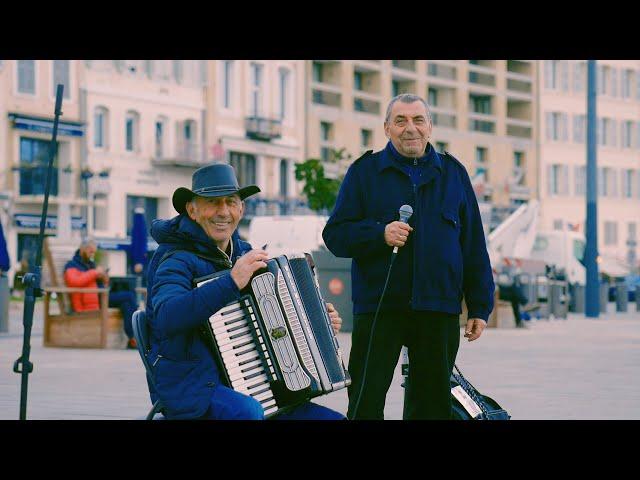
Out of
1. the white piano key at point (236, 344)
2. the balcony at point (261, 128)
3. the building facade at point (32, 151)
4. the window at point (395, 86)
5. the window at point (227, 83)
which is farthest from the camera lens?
the window at point (395, 86)

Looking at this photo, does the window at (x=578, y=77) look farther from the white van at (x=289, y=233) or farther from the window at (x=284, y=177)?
the white van at (x=289, y=233)

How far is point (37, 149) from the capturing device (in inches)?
2234

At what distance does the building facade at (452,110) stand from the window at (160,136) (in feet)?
32.3

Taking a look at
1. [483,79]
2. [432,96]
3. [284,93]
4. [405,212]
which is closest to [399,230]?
[405,212]

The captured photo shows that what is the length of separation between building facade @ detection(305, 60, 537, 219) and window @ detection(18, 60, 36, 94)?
732 inches

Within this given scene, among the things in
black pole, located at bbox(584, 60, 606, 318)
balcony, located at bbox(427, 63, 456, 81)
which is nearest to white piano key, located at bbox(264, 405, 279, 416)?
black pole, located at bbox(584, 60, 606, 318)

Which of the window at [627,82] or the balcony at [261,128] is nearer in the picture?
the balcony at [261,128]

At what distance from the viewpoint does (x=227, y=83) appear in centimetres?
6800

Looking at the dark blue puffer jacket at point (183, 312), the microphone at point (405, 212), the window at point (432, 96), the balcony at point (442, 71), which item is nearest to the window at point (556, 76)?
the balcony at point (442, 71)

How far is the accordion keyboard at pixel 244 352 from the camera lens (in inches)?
235

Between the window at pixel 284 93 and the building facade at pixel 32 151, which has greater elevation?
the window at pixel 284 93

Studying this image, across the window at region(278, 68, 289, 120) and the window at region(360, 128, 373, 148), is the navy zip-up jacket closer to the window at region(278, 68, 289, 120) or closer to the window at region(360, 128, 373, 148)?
the window at region(278, 68, 289, 120)
